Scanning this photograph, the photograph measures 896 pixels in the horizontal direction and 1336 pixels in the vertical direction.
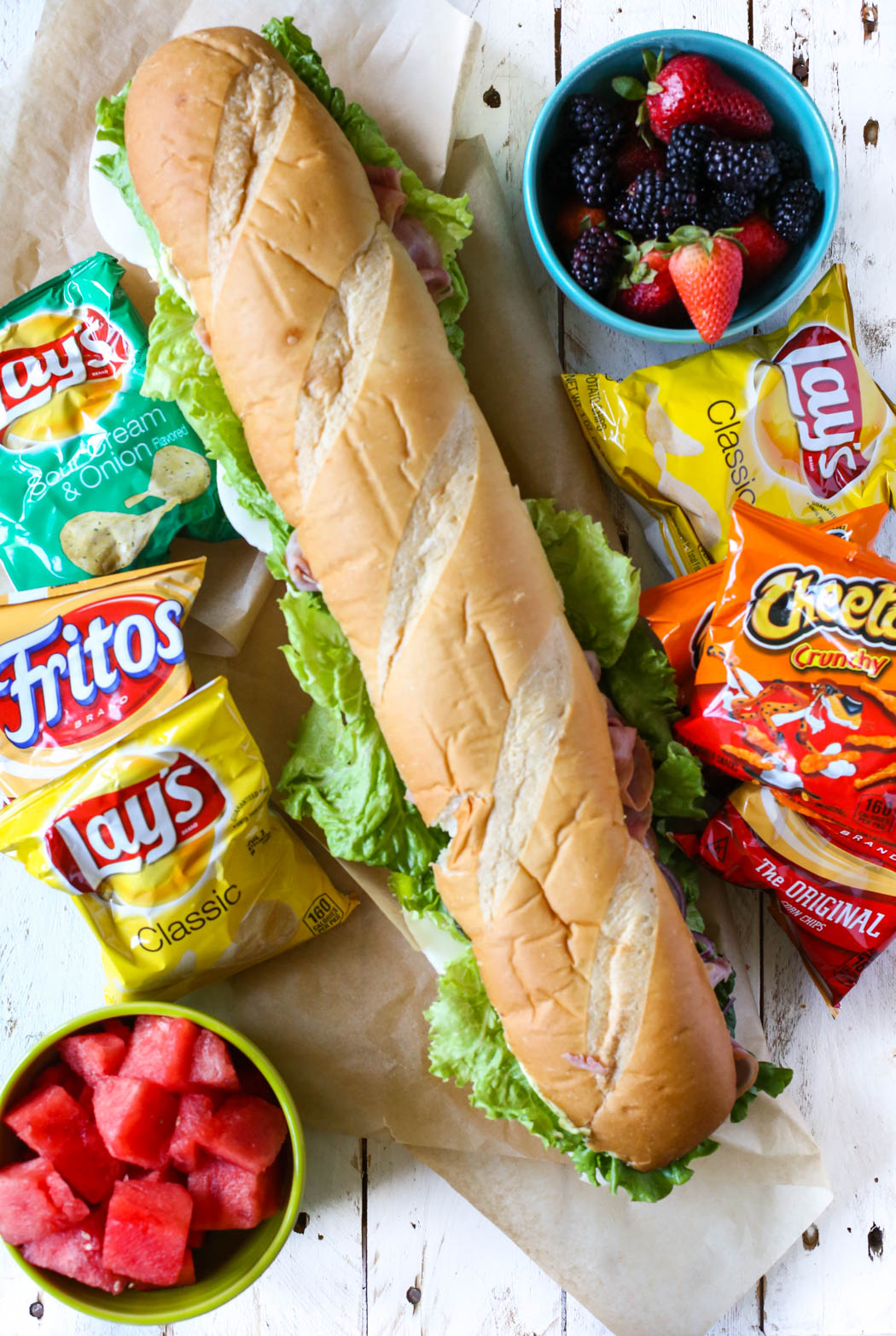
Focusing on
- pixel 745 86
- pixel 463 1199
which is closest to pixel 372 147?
pixel 745 86

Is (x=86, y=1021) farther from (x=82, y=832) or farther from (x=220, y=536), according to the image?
(x=220, y=536)

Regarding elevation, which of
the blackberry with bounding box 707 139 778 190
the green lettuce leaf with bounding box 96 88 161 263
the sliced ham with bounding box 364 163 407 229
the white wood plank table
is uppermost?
the green lettuce leaf with bounding box 96 88 161 263

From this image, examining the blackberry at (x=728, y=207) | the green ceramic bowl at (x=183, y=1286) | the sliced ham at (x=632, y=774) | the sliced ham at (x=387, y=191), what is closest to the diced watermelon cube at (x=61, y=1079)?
the green ceramic bowl at (x=183, y=1286)

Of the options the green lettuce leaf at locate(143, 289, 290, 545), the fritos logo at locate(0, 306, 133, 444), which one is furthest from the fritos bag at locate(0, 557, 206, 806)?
the fritos logo at locate(0, 306, 133, 444)

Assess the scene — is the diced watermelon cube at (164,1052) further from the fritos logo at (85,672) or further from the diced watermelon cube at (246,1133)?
the fritos logo at (85,672)

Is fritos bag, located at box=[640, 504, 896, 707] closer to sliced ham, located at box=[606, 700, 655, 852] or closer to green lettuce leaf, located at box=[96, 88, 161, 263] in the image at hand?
sliced ham, located at box=[606, 700, 655, 852]

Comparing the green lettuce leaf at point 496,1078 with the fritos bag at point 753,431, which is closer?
the green lettuce leaf at point 496,1078
